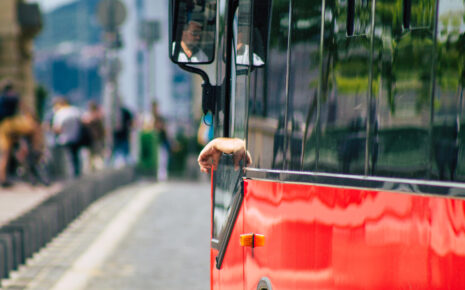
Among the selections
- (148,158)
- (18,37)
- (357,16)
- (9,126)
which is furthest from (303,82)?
(18,37)

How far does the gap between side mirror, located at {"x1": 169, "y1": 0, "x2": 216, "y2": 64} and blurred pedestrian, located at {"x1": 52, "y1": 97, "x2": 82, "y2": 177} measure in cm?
1615

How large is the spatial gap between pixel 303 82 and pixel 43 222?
753 cm

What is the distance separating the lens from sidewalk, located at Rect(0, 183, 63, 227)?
14199 mm

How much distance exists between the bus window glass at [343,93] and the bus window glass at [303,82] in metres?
0.06

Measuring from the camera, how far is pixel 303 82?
353cm

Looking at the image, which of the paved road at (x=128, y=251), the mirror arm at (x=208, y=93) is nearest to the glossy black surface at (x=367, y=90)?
the mirror arm at (x=208, y=93)

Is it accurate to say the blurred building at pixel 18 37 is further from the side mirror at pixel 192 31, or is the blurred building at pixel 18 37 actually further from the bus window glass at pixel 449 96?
the bus window glass at pixel 449 96

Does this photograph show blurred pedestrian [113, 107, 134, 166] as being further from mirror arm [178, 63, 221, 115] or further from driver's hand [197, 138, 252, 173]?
driver's hand [197, 138, 252, 173]

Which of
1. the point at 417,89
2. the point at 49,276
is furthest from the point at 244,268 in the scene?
the point at 49,276

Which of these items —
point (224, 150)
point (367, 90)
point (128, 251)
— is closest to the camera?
point (367, 90)

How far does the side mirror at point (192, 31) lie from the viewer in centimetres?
426

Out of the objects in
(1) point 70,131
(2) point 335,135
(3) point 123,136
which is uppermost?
(2) point 335,135

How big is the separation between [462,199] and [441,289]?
0.26 metres

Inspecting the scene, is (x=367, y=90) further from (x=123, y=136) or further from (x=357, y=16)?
(x=123, y=136)
